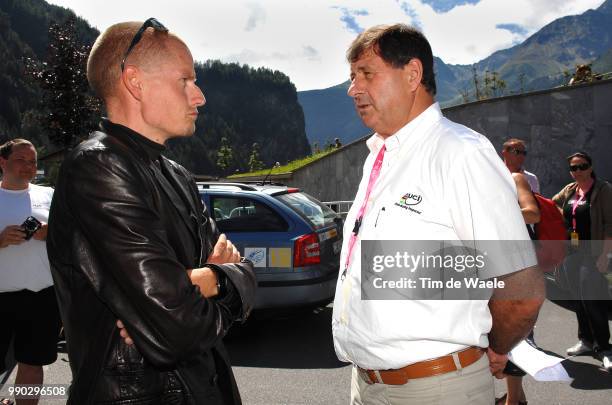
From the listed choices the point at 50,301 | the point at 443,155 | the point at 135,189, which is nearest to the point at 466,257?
the point at 443,155

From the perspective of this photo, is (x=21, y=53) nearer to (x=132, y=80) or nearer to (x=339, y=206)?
(x=339, y=206)

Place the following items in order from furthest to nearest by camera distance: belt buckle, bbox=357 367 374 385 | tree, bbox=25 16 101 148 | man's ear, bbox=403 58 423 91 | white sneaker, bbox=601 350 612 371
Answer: tree, bbox=25 16 101 148
white sneaker, bbox=601 350 612 371
man's ear, bbox=403 58 423 91
belt buckle, bbox=357 367 374 385

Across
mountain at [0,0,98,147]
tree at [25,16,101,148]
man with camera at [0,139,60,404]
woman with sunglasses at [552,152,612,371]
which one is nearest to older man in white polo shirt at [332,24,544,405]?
man with camera at [0,139,60,404]

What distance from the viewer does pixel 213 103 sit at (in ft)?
554

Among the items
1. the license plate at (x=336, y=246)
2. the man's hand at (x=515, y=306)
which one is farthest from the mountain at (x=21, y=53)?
the man's hand at (x=515, y=306)

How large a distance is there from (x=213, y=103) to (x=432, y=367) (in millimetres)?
173725

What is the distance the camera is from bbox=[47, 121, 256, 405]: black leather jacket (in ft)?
4.30

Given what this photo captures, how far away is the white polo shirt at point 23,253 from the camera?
3541 millimetres

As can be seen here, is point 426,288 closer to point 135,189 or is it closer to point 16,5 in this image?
point 135,189

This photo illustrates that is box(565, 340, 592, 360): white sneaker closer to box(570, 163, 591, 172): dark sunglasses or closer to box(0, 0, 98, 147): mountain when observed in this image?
box(570, 163, 591, 172): dark sunglasses

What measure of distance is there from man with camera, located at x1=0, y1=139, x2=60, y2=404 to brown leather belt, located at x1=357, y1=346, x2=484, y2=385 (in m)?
2.76

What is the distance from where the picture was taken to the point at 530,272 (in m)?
1.67

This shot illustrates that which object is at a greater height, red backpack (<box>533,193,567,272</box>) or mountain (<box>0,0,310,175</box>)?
mountain (<box>0,0,310,175</box>)

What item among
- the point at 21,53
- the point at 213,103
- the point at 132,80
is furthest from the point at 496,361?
the point at 213,103
